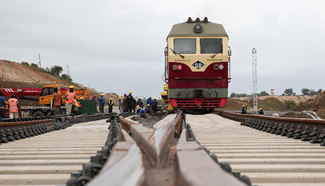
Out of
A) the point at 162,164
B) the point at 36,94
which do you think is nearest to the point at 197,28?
the point at 162,164

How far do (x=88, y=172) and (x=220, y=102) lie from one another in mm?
10856

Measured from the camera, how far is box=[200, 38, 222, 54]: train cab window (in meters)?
12.2

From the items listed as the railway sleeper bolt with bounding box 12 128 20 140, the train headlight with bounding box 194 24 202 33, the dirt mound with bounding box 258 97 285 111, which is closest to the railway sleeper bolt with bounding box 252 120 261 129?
the train headlight with bounding box 194 24 202 33

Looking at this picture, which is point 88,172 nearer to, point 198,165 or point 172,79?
point 198,165

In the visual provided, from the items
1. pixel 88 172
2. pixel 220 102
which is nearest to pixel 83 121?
pixel 220 102

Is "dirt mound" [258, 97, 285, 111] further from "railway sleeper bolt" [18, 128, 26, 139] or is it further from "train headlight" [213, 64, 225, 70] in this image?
"railway sleeper bolt" [18, 128, 26, 139]

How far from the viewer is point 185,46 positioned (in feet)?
40.4

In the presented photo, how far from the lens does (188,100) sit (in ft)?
40.7

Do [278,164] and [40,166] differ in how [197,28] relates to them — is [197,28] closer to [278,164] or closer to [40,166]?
[278,164]

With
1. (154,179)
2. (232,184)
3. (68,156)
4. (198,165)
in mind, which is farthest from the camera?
(68,156)

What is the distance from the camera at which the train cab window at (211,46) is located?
12.2 m

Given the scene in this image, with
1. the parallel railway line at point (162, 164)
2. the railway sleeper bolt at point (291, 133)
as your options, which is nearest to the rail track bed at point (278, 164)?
the parallel railway line at point (162, 164)

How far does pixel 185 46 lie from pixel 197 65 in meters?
0.82

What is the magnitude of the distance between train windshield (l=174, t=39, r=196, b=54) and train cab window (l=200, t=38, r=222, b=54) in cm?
32
